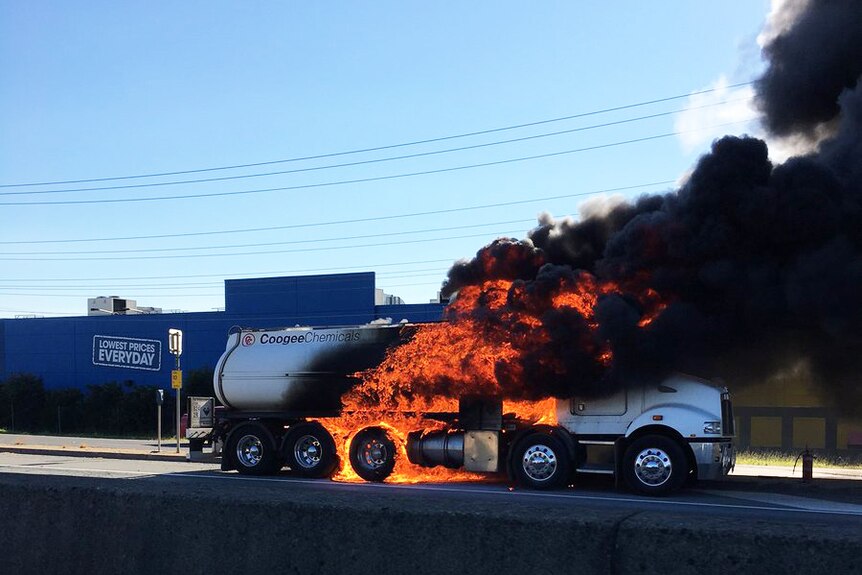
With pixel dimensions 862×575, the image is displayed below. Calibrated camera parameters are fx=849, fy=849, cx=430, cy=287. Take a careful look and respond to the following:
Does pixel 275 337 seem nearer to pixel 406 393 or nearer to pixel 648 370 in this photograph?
pixel 406 393

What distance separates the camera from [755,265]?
13922 millimetres

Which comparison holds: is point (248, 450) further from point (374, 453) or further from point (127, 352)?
point (127, 352)

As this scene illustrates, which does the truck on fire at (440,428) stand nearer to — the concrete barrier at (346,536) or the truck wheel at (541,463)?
the truck wheel at (541,463)

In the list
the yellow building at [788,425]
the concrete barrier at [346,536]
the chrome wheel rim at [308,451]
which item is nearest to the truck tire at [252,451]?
the chrome wheel rim at [308,451]

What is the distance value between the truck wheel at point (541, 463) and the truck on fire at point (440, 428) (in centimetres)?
2

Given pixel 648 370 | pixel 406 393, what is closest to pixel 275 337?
pixel 406 393

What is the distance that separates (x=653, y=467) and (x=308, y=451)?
6.10m

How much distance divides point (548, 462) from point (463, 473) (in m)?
2.18

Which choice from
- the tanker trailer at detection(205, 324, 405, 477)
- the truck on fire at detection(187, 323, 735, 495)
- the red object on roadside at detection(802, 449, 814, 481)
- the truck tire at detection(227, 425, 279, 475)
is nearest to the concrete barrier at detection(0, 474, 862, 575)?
the truck on fire at detection(187, 323, 735, 495)

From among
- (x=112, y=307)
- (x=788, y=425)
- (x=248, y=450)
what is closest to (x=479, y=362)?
(x=248, y=450)

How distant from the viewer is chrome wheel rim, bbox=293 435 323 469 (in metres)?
15.1

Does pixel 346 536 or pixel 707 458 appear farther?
pixel 707 458

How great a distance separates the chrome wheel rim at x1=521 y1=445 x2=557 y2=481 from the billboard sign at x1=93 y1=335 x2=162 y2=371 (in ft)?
90.9

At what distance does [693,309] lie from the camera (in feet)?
45.4
